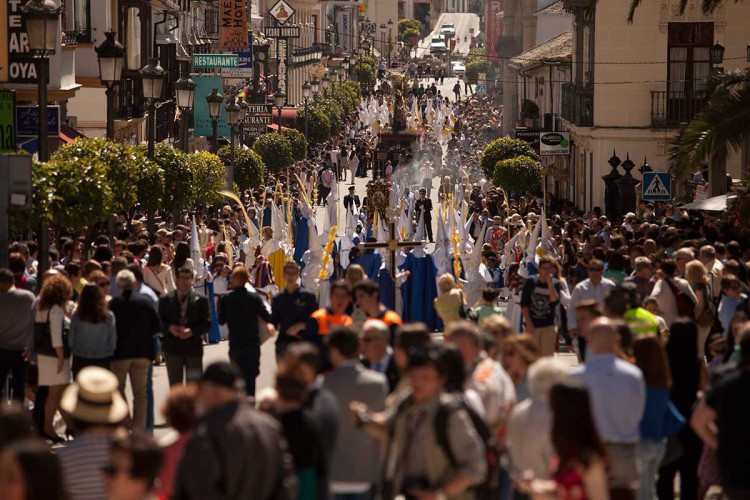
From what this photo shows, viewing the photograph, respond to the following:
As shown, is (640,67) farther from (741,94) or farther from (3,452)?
(3,452)

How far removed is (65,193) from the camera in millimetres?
19406

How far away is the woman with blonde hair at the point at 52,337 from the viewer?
550 inches

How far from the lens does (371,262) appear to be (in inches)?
877

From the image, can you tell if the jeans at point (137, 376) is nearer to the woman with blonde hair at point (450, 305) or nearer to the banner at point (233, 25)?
the woman with blonde hair at point (450, 305)

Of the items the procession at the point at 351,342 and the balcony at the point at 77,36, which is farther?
the balcony at the point at 77,36

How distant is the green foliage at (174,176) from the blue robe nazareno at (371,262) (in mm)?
7034

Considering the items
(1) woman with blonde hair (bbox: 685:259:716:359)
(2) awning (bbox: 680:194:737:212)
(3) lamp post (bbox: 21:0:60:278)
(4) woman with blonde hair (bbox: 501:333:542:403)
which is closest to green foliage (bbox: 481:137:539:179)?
(2) awning (bbox: 680:194:737:212)

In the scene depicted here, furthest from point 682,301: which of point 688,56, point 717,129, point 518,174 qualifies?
point 518,174

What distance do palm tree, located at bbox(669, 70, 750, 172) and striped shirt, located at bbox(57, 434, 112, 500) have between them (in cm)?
1659

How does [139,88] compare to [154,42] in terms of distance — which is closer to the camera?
[139,88]

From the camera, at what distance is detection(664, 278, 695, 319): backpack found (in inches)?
615

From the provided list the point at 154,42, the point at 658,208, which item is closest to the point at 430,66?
the point at 154,42

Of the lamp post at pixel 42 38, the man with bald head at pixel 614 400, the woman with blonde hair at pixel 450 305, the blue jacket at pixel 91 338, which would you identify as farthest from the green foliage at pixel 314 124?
the man with bald head at pixel 614 400

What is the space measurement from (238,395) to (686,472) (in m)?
4.75
